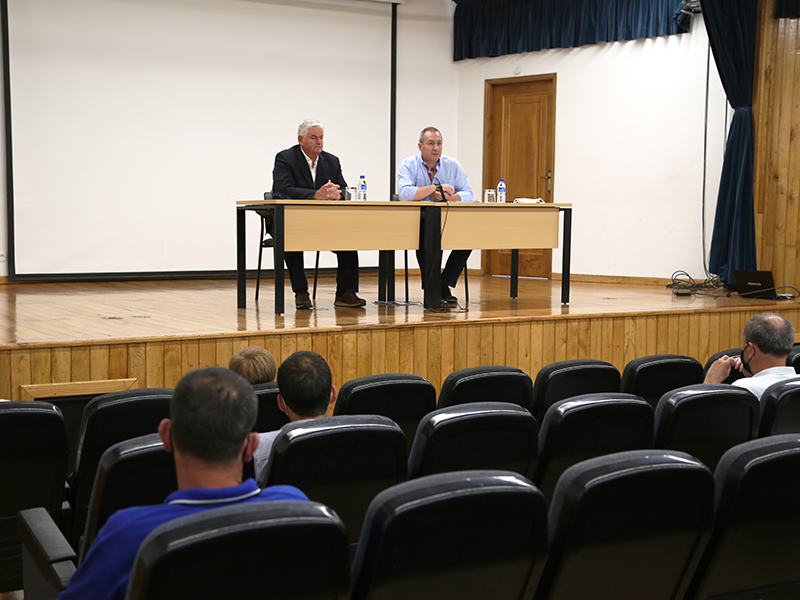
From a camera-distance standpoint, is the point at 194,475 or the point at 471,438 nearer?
the point at 194,475

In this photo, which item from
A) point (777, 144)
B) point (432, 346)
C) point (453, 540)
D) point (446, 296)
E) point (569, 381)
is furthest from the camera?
point (777, 144)

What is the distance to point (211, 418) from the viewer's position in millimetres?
1285

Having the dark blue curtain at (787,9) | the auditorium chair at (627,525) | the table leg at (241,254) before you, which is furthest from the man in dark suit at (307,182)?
the auditorium chair at (627,525)

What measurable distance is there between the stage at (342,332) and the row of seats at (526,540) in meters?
2.11

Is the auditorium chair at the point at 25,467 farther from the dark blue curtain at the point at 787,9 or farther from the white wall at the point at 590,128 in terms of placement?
the dark blue curtain at the point at 787,9

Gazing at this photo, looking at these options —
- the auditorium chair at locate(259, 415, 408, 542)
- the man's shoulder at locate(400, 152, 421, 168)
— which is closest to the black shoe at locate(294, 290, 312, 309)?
the man's shoulder at locate(400, 152, 421, 168)

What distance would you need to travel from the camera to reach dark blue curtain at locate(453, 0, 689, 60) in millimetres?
7511

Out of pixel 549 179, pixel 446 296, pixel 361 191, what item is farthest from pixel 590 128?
pixel 361 191

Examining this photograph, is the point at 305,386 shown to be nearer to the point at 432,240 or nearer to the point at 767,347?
the point at 767,347

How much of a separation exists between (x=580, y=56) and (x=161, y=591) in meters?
7.83

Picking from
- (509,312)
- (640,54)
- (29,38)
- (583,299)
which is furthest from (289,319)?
(640,54)

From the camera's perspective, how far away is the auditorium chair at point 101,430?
6.57ft

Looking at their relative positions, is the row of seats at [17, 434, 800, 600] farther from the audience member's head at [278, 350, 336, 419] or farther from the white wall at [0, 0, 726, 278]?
the white wall at [0, 0, 726, 278]

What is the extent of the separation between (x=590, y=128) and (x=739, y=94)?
1752 mm
